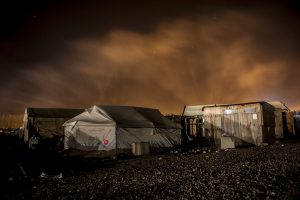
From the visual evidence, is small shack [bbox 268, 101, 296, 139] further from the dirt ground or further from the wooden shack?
the dirt ground

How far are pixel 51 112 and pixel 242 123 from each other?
1114 inches

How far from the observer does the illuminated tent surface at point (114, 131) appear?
25.6 metres

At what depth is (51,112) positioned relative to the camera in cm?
4684

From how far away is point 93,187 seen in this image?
12.3 m

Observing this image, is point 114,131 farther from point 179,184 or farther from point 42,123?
point 42,123

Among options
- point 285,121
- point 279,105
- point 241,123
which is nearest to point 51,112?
point 241,123

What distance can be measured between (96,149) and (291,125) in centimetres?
2867

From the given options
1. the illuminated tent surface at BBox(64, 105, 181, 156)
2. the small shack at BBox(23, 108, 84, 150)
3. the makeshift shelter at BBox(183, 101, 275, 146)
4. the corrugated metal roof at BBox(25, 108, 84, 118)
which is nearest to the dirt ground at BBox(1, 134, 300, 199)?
the illuminated tent surface at BBox(64, 105, 181, 156)

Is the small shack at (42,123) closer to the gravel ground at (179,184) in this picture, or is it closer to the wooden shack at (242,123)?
the wooden shack at (242,123)

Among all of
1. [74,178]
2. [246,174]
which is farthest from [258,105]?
[74,178]

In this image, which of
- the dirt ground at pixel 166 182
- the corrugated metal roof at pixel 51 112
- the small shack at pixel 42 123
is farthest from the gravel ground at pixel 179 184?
the corrugated metal roof at pixel 51 112

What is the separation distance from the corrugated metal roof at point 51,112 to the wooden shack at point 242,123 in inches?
911

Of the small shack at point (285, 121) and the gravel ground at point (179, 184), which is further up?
the small shack at point (285, 121)

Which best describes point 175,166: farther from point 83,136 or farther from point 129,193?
point 83,136
